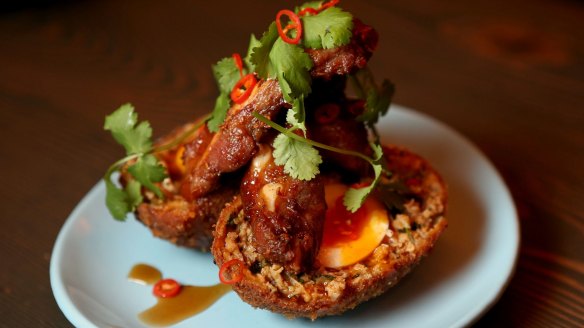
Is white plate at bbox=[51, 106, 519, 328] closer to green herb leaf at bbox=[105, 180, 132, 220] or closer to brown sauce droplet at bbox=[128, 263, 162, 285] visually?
brown sauce droplet at bbox=[128, 263, 162, 285]

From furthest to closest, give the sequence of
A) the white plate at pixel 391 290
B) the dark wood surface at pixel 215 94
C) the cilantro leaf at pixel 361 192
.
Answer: the dark wood surface at pixel 215 94
the white plate at pixel 391 290
the cilantro leaf at pixel 361 192

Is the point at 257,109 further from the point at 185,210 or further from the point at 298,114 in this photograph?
the point at 185,210

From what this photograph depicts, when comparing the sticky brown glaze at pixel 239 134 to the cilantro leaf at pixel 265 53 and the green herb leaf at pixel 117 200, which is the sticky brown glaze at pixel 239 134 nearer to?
the cilantro leaf at pixel 265 53

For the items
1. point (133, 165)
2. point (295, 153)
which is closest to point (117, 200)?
point (133, 165)

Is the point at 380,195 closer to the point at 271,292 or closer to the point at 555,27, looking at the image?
the point at 271,292

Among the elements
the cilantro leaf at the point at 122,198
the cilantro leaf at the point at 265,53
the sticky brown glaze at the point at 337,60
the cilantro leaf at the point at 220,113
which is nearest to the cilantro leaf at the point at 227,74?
the cilantro leaf at the point at 220,113

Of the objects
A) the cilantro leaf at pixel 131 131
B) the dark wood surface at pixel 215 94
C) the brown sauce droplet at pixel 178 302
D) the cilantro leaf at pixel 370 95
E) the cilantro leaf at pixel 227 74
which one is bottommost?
the dark wood surface at pixel 215 94

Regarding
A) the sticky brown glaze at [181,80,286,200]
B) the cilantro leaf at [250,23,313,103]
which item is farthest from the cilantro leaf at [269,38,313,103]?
the sticky brown glaze at [181,80,286,200]
